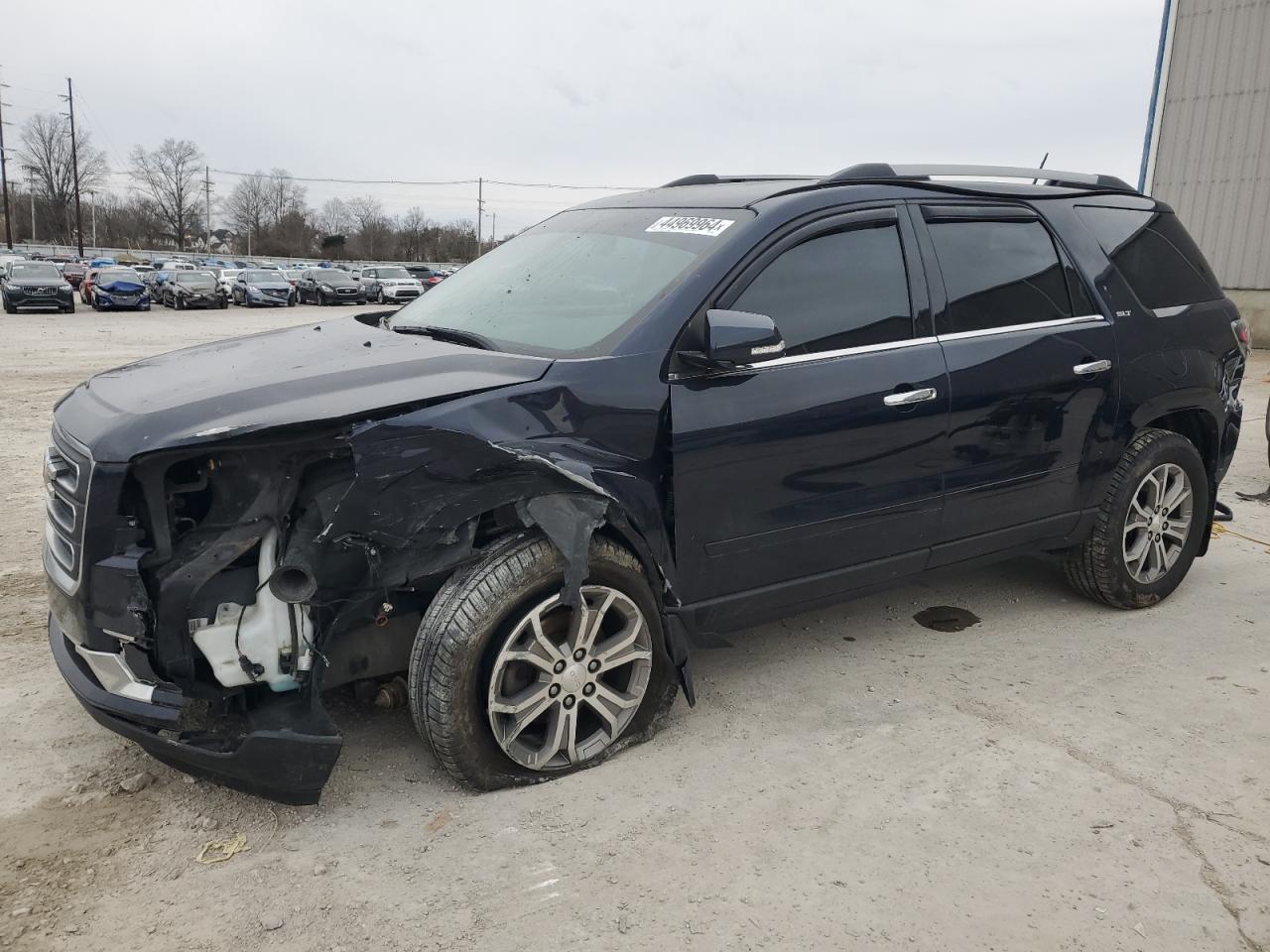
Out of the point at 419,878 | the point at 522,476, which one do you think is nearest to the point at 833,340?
the point at 522,476

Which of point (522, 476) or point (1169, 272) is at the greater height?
point (1169, 272)

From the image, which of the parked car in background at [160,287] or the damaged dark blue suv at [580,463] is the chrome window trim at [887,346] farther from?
the parked car in background at [160,287]

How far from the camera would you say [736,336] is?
2.99 m

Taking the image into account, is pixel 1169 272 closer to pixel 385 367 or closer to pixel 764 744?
pixel 764 744

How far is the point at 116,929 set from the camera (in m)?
2.40

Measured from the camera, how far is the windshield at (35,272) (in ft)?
93.2

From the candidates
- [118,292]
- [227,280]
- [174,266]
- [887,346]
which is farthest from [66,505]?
[174,266]

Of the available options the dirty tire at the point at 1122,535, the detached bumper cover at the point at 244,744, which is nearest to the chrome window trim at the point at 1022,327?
the dirty tire at the point at 1122,535

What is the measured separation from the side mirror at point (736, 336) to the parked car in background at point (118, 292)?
32.8 m

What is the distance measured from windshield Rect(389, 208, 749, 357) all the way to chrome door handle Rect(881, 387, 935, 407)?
836mm

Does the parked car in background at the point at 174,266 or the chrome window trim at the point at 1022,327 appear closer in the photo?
the chrome window trim at the point at 1022,327

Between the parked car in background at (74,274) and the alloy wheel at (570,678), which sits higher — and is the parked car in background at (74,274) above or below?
above

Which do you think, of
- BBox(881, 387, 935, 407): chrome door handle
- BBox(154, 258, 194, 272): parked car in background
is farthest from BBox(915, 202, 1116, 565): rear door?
BBox(154, 258, 194, 272): parked car in background

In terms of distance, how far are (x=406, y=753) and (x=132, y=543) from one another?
1.14 meters
